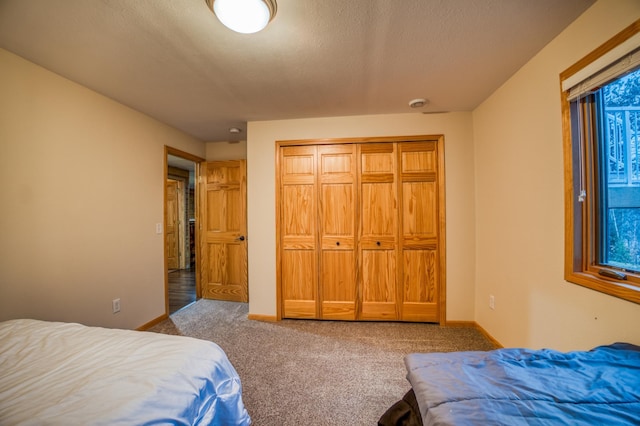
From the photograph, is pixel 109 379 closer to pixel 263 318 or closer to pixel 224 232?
pixel 263 318

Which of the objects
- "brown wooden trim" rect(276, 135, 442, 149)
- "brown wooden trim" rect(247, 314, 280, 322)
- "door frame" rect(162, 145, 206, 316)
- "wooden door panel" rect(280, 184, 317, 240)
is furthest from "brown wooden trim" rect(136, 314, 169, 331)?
"brown wooden trim" rect(276, 135, 442, 149)

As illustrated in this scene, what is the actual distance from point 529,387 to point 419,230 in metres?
1.86

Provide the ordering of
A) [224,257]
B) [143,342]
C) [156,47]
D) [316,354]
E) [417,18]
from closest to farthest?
[143,342] < [417,18] < [156,47] < [316,354] < [224,257]

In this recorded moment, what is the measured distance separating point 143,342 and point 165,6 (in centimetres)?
176

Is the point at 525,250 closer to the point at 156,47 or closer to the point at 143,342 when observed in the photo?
the point at 143,342

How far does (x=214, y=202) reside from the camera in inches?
141

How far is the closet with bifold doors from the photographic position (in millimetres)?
2602

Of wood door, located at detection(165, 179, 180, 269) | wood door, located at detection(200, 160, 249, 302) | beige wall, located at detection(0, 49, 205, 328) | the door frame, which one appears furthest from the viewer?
wood door, located at detection(165, 179, 180, 269)

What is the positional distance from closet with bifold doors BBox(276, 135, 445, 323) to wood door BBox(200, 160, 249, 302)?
3.27 ft

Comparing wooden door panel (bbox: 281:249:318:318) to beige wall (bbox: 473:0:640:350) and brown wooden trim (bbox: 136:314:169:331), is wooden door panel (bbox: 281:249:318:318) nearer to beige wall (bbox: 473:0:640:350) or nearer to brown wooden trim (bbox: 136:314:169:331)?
brown wooden trim (bbox: 136:314:169:331)

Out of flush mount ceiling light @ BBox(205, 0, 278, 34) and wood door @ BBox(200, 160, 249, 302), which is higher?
flush mount ceiling light @ BBox(205, 0, 278, 34)

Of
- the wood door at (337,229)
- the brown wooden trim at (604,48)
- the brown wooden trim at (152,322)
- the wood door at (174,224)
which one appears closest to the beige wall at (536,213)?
the brown wooden trim at (604,48)

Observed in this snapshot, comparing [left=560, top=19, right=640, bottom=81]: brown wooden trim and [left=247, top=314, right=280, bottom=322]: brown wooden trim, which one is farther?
[left=247, top=314, right=280, bottom=322]: brown wooden trim

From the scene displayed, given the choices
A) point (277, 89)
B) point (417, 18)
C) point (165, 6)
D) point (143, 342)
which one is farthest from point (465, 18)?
point (143, 342)
